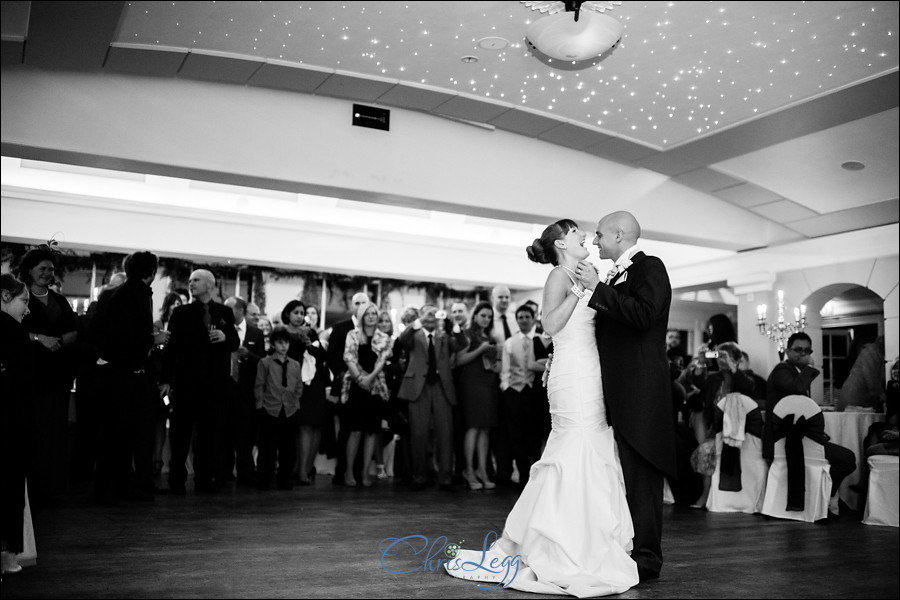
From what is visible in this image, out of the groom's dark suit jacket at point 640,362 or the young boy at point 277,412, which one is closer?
the groom's dark suit jacket at point 640,362

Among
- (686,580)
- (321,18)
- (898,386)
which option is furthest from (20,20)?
(898,386)

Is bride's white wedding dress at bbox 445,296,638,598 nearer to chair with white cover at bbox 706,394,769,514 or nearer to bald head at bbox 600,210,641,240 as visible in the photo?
bald head at bbox 600,210,641,240

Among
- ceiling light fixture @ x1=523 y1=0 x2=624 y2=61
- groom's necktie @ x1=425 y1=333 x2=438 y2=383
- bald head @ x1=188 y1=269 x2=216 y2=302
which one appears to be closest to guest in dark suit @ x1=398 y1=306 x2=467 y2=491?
groom's necktie @ x1=425 y1=333 x2=438 y2=383

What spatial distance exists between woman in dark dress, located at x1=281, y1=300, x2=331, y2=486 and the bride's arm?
3366mm

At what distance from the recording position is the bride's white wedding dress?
2824mm

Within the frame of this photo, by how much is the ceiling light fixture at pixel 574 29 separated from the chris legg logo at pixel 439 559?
115 inches

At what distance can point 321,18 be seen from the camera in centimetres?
479

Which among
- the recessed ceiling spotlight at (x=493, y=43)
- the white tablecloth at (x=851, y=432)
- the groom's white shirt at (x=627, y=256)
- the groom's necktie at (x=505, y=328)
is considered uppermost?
the recessed ceiling spotlight at (x=493, y=43)

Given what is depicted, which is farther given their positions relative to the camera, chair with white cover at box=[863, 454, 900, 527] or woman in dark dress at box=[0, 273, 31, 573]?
chair with white cover at box=[863, 454, 900, 527]

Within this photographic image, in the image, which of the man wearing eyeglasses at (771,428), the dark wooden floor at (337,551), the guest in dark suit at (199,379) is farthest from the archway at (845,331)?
the guest in dark suit at (199,379)

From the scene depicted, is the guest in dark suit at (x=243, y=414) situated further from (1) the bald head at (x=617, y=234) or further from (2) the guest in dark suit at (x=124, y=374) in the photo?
(1) the bald head at (x=617, y=234)

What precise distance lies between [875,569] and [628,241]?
1893mm

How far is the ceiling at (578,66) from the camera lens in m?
4.62

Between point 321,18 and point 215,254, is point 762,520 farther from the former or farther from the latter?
point 215,254
